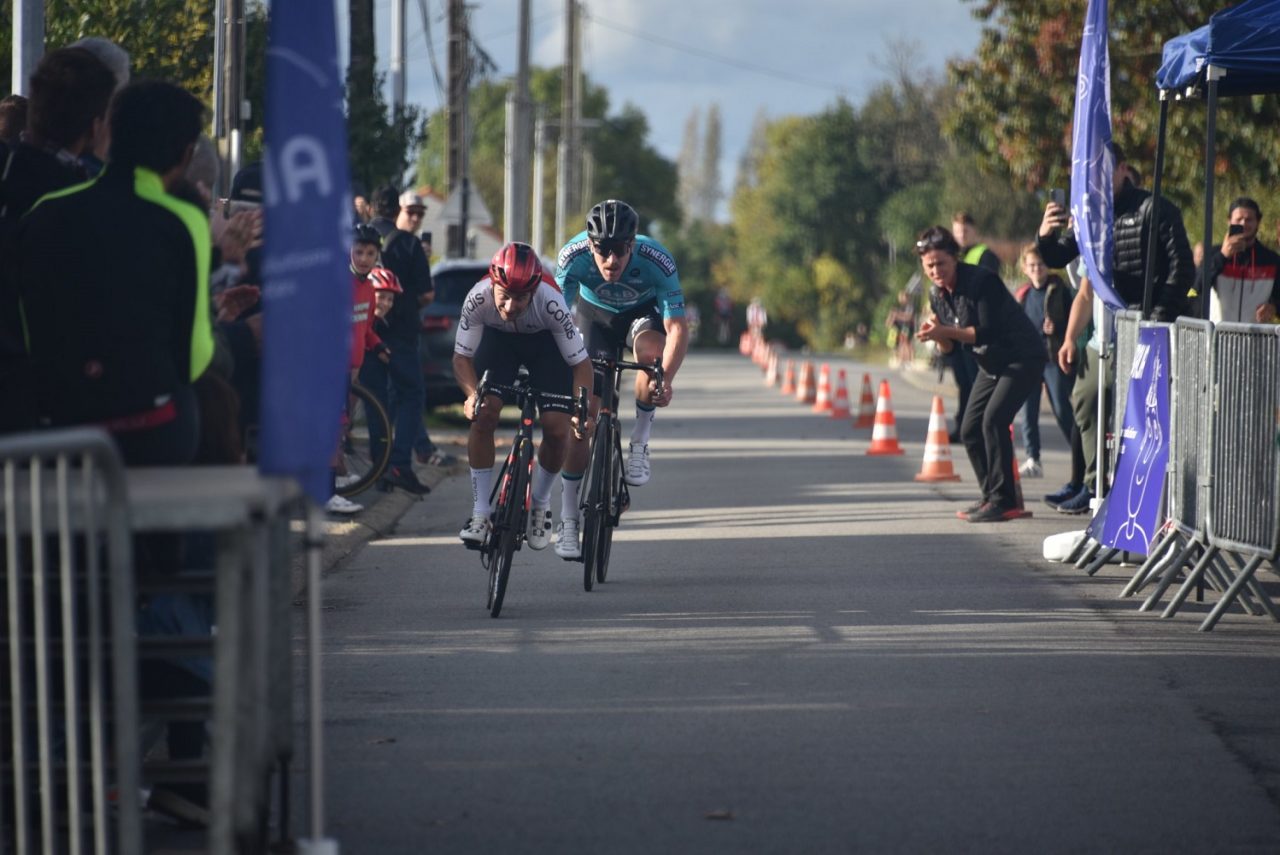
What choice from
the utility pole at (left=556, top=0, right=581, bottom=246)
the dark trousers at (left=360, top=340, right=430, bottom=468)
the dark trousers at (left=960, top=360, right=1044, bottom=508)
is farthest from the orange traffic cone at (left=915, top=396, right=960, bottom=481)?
the utility pole at (left=556, top=0, right=581, bottom=246)

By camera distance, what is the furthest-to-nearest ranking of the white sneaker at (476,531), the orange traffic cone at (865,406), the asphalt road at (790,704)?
1. the orange traffic cone at (865,406)
2. the white sneaker at (476,531)
3. the asphalt road at (790,704)

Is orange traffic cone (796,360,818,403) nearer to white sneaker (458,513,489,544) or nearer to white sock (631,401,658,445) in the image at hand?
white sock (631,401,658,445)

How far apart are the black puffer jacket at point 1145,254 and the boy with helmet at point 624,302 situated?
2.76m

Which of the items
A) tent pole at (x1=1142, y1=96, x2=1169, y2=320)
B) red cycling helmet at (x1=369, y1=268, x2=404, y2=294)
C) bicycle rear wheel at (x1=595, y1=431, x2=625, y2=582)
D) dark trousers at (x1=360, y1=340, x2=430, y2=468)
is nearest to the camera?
bicycle rear wheel at (x1=595, y1=431, x2=625, y2=582)

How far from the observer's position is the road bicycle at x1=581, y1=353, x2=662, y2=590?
10.1 meters

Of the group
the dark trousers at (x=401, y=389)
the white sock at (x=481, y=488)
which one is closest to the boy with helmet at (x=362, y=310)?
the dark trousers at (x=401, y=389)

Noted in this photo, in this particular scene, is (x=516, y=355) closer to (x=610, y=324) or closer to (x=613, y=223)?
(x=613, y=223)

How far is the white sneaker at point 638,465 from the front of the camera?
11820mm

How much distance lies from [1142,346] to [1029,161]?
18.6 metres

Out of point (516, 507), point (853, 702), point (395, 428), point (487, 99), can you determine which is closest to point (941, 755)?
point (853, 702)

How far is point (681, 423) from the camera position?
25156 mm

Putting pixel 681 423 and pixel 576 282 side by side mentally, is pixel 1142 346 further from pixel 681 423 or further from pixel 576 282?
pixel 681 423

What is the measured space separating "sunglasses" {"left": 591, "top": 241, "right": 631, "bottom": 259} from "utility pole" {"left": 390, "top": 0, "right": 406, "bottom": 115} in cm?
1716

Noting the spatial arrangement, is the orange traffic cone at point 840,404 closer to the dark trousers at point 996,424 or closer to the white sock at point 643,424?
the dark trousers at point 996,424
